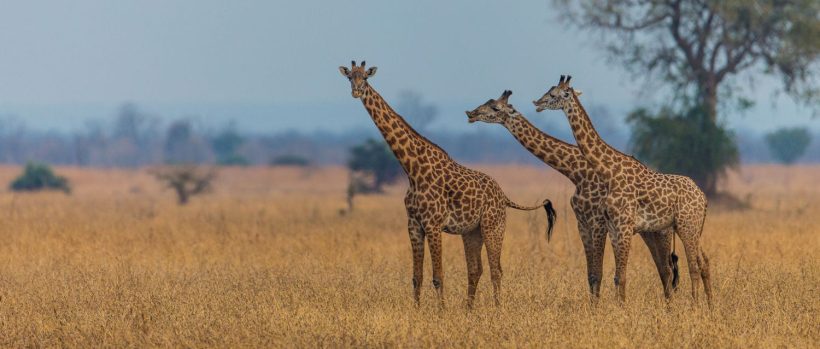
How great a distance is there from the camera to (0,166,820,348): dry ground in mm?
8953

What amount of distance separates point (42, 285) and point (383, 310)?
397 cm

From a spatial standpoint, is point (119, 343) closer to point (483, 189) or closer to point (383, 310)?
point (383, 310)

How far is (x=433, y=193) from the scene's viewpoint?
1004 centimetres

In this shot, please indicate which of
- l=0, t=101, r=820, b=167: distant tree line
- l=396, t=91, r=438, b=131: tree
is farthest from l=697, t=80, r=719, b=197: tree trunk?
l=396, t=91, r=438, b=131: tree

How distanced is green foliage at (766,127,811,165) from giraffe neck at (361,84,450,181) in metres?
85.0

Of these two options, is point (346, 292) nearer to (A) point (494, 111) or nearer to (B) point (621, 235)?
(A) point (494, 111)

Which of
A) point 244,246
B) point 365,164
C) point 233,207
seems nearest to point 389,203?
point 233,207

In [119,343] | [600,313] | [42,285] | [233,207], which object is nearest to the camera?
[119,343]

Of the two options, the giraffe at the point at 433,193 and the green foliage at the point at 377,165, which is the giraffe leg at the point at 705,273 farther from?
the green foliage at the point at 377,165

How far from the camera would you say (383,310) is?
1035 centimetres

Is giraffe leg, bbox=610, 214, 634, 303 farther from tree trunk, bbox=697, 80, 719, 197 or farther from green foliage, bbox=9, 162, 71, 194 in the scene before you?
green foliage, bbox=9, 162, 71, 194

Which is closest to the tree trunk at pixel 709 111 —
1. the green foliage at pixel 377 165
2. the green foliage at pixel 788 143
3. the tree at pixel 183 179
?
the green foliage at pixel 377 165

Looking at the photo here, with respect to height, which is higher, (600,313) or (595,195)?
(595,195)

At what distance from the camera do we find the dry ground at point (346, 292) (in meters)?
8.95
